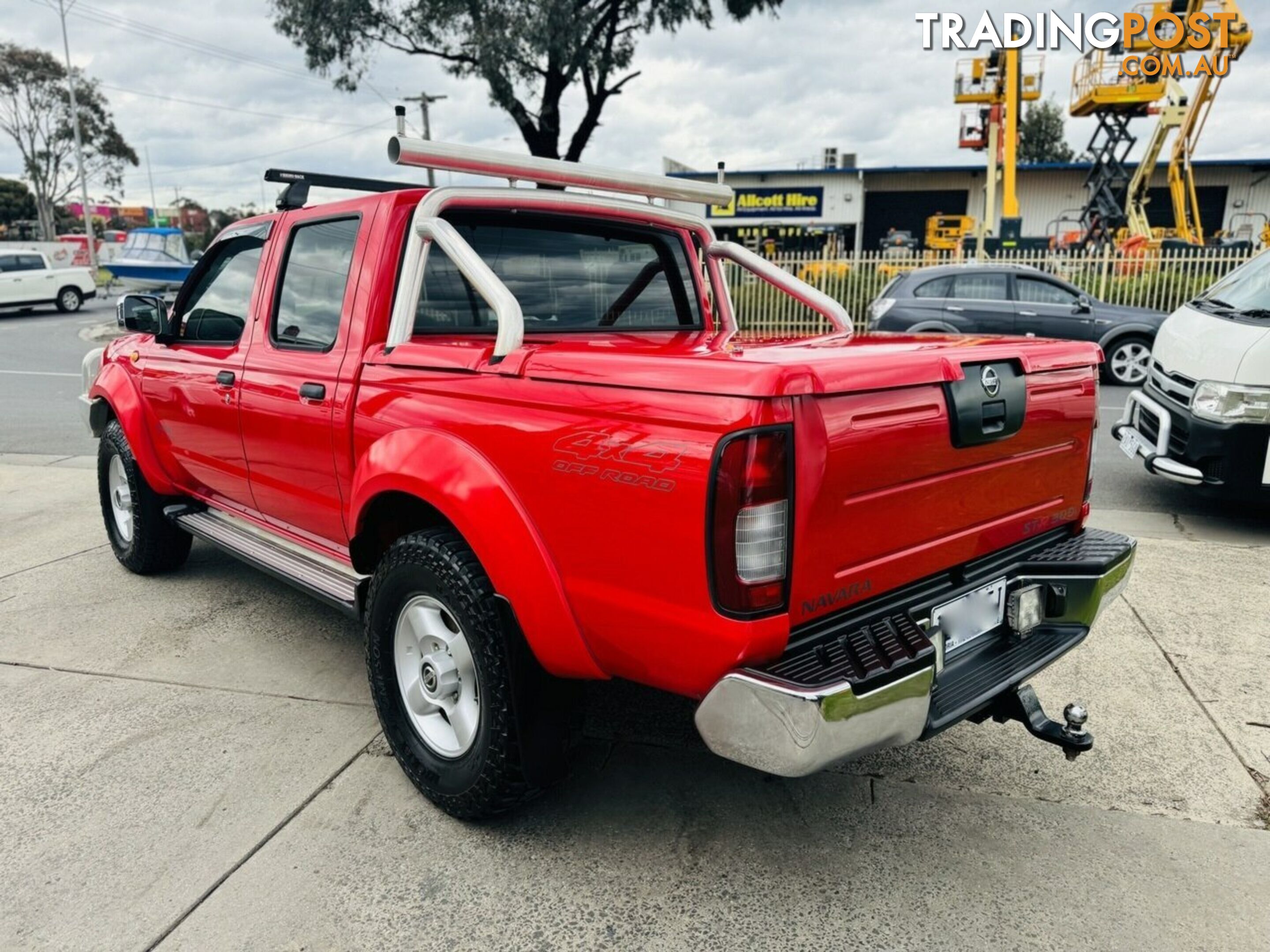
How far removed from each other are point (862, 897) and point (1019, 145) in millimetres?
62767

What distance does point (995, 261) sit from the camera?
15.5 metres

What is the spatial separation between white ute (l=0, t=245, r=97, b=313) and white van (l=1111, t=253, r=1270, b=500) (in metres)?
26.2

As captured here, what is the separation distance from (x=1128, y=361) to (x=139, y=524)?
1146 centimetres

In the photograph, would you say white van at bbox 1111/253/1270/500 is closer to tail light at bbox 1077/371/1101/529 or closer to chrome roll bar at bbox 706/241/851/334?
tail light at bbox 1077/371/1101/529

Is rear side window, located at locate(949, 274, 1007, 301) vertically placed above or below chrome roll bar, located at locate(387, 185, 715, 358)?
below

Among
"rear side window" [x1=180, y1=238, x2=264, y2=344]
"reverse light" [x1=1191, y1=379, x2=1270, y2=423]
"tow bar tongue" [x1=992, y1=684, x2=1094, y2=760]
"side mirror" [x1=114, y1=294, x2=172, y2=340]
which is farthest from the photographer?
"reverse light" [x1=1191, y1=379, x2=1270, y2=423]

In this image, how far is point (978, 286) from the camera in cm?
1134

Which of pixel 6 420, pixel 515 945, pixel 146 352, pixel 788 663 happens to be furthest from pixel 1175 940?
pixel 6 420

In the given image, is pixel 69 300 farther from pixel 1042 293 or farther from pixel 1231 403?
pixel 1231 403

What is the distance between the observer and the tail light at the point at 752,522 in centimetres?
191

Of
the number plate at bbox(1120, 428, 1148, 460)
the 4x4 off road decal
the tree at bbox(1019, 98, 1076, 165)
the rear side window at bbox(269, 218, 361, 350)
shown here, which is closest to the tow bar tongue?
the 4x4 off road decal

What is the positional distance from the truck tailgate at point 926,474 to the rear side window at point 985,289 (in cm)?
914

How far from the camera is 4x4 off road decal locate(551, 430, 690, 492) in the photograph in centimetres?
199

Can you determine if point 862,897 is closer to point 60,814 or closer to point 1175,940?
point 1175,940
